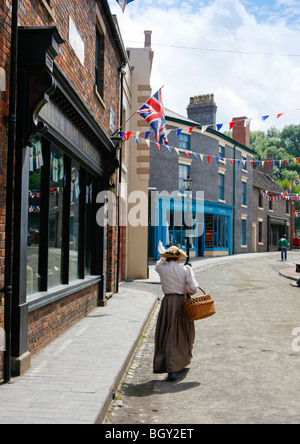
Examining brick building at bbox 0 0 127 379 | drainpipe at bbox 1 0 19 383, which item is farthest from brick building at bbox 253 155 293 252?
drainpipe at bbox 1 0 19 383

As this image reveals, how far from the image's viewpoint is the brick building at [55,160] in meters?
4.92

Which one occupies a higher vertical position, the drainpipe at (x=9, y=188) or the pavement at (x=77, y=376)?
Answer: the drainpipe at (x=9, y=188)

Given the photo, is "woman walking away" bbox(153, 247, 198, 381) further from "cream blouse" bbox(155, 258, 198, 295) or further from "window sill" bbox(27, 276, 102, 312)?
"window sill" bbox(27, 276, 102, 312)

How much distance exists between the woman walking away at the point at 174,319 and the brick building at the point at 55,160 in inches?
64.0

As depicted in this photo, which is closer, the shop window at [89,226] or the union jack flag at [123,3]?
the union jack flag at [123,3]

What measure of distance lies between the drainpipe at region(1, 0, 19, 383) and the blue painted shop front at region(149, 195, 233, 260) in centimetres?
1879

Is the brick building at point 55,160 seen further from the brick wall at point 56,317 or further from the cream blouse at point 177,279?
the cream blouse at point 177,279

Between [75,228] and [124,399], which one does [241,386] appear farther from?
[75,228]

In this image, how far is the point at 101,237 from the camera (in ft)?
33.9

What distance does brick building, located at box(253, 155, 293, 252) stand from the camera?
40.0 metres

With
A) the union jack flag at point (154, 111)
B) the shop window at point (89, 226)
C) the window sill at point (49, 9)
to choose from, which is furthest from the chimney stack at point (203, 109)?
the window sill at point (49, 9)

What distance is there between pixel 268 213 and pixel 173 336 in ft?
130
